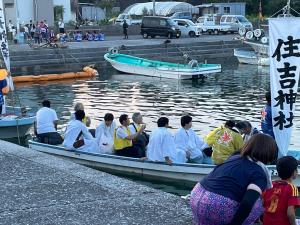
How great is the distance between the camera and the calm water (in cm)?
1858

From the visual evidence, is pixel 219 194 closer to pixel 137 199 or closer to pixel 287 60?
pixel 137 199

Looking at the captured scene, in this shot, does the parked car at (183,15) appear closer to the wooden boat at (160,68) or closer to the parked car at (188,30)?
the parked car at (188,30)

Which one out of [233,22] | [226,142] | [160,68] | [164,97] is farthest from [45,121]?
[233,22]

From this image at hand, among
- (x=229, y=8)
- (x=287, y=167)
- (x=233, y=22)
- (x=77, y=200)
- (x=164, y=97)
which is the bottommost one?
(x=164, y=97)

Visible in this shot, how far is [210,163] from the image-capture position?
35.8ft

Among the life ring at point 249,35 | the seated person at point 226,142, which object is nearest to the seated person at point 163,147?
the seated person at point 226,142

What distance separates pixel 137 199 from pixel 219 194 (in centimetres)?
196

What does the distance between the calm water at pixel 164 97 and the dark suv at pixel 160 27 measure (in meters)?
12.1

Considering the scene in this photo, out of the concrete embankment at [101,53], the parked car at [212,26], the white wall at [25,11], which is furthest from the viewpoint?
the parked car at [212,26]

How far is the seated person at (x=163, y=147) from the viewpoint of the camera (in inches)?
411

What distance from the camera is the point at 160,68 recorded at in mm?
29438

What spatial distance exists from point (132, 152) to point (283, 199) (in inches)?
283

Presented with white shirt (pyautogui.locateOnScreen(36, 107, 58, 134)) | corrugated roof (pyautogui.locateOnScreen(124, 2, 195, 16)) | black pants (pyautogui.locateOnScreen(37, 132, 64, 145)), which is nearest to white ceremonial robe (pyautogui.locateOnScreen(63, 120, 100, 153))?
black pants (pyautogui.locateOnScreen(37, 132, 64, 145))

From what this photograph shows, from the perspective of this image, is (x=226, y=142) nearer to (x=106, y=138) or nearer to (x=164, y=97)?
(x=106, y=138)
